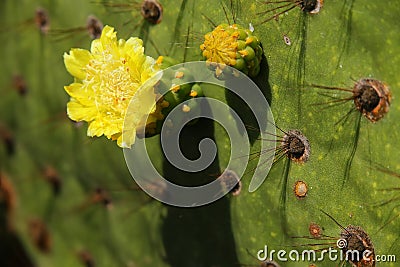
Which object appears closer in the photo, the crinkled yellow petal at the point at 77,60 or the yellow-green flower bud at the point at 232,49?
the yellow-green flower bud at the point at 232,49

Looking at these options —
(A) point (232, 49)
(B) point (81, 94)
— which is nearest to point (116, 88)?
(B) point (81, 94)

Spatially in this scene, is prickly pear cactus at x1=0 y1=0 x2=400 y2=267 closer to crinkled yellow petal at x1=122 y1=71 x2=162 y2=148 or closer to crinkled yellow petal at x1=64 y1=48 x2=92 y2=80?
crinkled yellow petal at x1=122 y1=71 x2=162 y2=148

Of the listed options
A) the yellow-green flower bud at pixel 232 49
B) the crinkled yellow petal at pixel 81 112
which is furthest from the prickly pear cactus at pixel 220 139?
the crinkled yellow petal at pixel 81 112

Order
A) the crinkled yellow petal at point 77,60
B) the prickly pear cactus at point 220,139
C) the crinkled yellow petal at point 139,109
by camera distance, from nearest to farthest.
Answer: the prickly pear cactus at point 220,139 < the crinkled yellow petal at point 139,109 < the crinkled yellow petal at point 77,60

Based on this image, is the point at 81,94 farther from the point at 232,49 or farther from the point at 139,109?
the point at 232,49

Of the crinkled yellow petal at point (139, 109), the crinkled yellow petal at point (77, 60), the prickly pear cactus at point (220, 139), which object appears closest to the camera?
the prickly pear cactus at point (220, 139)

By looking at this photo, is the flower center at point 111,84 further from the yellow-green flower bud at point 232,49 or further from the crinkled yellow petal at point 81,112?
the yellow-green flower bud at point 232,49

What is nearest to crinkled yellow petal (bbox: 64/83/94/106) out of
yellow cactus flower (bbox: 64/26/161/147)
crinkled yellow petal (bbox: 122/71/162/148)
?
yellow cactus flower (bbox: 64/26/161/147)
